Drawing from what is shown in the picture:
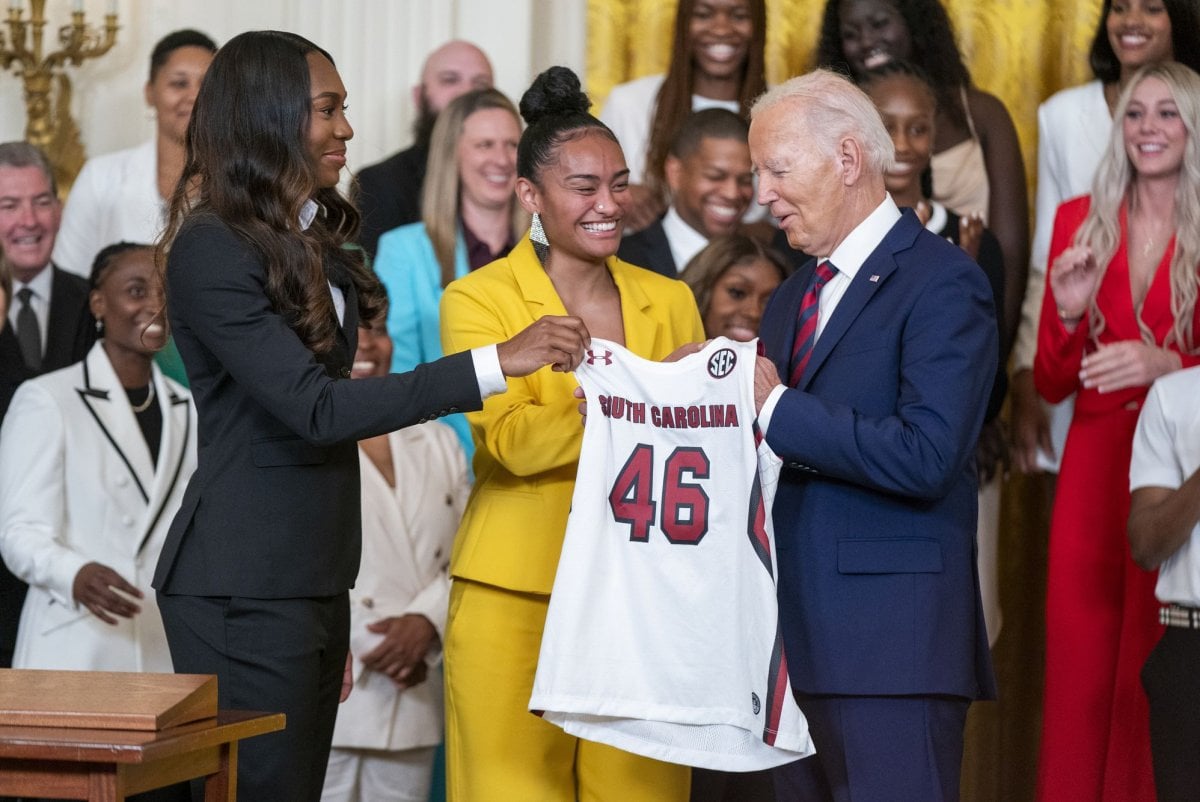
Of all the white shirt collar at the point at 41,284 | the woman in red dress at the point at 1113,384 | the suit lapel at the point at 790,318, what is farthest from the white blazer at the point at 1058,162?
the white shirt collar at the point at 41,284

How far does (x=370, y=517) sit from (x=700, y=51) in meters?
2.32

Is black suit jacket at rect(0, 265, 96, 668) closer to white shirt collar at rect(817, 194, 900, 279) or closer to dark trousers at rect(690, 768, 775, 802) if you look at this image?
dark trousers at rect(690, 768, 775, 802)

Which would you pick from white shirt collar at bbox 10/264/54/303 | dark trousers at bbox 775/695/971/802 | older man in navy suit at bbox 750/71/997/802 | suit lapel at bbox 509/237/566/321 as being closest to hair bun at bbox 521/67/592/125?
suit lapel at bbox 509/237/566/321

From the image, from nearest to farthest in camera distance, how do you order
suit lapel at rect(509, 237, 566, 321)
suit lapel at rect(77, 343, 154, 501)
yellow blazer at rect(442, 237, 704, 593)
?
yellow blazer at rect(442, 237, 704, 593) → suit lapel at rect(509, 237, 566, 321) → suit lapel at rect(77, 343, 154, 501)

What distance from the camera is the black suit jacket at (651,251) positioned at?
5.58 meters

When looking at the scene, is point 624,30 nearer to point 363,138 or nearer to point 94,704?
point 363,138

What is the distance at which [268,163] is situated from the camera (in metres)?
3.10

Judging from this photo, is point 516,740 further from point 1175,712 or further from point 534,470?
point 1175,712

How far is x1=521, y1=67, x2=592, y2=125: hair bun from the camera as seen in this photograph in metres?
3.97

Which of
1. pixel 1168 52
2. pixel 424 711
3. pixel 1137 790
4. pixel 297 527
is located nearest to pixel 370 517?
pixel 424 711

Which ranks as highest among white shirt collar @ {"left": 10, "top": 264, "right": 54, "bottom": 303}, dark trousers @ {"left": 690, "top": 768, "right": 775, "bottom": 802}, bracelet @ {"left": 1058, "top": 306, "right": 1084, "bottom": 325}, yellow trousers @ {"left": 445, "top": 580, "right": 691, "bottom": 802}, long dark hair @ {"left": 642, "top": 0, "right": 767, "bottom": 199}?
long dark hair @ {"left": 642, "top": 0, "right": 767, "bottom": 199}

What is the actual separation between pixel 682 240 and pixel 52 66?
9.99 feet

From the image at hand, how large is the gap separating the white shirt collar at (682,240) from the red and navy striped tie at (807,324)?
85.2 inches

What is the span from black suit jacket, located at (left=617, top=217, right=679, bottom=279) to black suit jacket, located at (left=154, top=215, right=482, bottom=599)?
2468 millimetres
